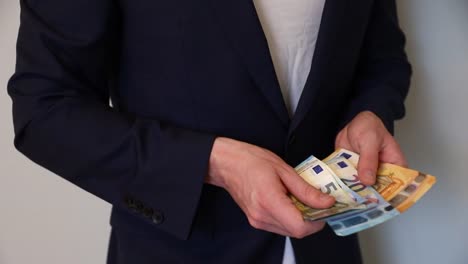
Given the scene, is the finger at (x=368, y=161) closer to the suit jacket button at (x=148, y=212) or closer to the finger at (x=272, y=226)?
the finger at (x=272, y=226)

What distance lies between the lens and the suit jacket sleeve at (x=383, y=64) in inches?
35.0

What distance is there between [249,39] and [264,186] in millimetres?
192

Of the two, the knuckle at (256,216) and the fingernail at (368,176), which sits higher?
the fingernail at (368,176)

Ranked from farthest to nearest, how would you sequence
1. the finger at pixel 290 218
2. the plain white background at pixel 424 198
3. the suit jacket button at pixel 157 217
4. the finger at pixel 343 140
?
the plain white background at pixel 424 198
the finger at pixel 343 140
the suit jacket button at pixel 157 217
the finger at pixel 290 218

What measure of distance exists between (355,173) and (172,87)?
261mm

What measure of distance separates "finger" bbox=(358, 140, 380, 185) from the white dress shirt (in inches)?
4.6

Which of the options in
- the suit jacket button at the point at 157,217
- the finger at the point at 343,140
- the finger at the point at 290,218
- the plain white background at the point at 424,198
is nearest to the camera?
the finger at the point at 290,218

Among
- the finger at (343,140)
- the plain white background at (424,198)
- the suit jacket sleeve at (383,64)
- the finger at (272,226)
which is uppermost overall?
the suit jacket sleeve at (383,64)

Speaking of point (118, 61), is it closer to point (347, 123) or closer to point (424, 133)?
point (347, 123)

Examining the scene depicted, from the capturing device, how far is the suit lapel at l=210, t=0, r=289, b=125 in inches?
26.2

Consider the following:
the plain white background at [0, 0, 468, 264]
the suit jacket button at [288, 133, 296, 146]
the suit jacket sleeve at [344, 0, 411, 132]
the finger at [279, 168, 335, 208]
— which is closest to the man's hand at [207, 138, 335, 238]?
the finger at [279, 168, 335, 208]

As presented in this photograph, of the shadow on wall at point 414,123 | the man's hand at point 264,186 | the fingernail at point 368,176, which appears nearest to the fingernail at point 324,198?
the man's hand at point 264,186

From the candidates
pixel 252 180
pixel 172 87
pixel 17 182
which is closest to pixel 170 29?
pixel 172 87

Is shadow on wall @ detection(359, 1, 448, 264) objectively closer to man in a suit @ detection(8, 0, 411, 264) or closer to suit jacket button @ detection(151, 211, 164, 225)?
man in a suit @ detection(8, 0, 411, 264)
